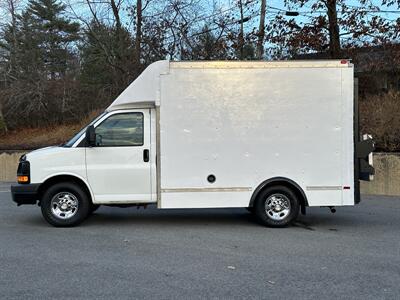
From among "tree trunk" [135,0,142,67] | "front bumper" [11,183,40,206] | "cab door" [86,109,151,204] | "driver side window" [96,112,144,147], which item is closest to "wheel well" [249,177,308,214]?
"cab door" [86,109,151,204]

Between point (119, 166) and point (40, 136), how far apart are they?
56.1 feet

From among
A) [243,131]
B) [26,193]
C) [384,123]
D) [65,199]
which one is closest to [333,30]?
[384,123]

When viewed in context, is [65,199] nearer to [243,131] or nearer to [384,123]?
[243,131]

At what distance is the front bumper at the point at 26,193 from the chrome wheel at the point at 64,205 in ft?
1.13

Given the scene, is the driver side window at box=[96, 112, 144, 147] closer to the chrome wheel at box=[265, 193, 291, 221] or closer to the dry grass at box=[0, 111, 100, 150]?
the chrome wheel at box=[265, 193, 291, 221]

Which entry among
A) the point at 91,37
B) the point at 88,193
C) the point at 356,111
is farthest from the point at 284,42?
the point at 88,193

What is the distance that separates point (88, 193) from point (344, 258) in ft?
14.4

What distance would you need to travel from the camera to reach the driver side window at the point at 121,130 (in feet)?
28.0

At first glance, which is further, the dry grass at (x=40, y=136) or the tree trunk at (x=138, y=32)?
the dry grass at (x=40, y=136)

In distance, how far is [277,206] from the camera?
338 inches

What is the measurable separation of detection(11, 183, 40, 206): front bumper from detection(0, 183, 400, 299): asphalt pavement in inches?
19.5

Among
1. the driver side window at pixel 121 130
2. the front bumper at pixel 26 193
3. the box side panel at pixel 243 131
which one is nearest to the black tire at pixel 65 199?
the front bumper at pixel 26 193

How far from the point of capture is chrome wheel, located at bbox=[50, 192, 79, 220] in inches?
338

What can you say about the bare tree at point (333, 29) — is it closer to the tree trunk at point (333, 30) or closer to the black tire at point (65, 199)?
the tree trunk at point (333, 30)
